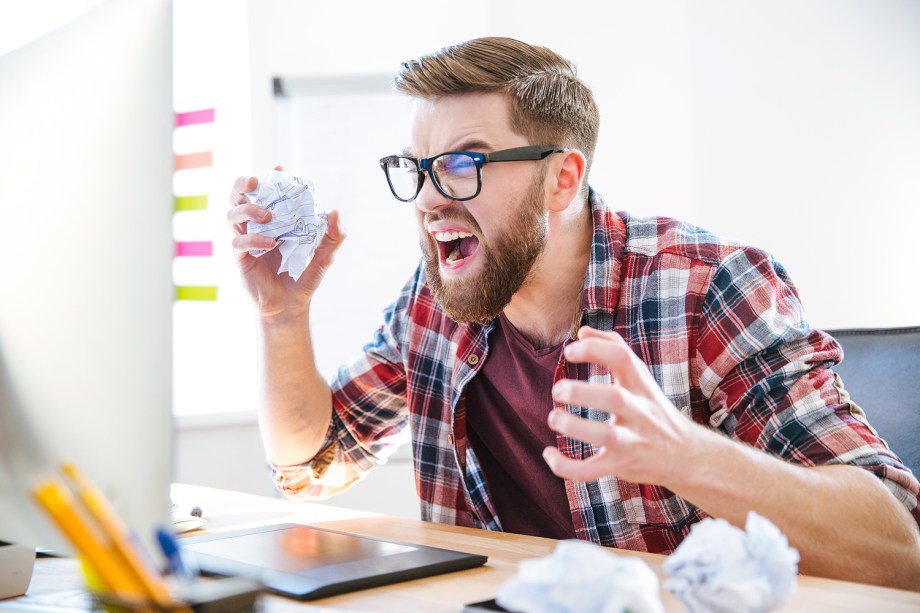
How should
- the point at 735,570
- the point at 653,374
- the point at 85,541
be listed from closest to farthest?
1. the point at 85,541
2. the point at 735,570
3. the point at 653,374

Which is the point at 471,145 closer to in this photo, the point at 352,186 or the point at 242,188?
the point at 242,188

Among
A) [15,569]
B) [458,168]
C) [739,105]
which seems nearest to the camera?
[15,569]

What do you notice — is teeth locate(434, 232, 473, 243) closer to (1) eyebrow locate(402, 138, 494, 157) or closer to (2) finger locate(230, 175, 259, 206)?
(1) eyebrow locate(402, 138, 494, 157)

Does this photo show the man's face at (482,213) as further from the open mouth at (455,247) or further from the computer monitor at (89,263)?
the computer monitor at (89,263)

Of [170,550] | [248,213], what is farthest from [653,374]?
[170,550]

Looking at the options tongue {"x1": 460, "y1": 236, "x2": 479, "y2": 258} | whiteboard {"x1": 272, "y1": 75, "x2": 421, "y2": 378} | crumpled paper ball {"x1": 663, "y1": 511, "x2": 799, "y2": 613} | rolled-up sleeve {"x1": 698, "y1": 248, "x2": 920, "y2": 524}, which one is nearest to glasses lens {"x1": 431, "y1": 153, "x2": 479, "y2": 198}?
tongue {"x1": 460, "y1": 236, "x2": 479, "y2": 258}

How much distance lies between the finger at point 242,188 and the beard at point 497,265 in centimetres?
32

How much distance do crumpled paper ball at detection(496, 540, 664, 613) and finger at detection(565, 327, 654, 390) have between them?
22 cm

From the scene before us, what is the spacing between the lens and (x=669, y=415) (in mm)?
875

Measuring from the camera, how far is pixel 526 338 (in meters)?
1.58

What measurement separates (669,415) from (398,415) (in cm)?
93

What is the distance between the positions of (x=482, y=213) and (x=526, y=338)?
23cm

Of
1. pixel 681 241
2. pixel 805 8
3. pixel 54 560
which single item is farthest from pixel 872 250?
pixel 54 560

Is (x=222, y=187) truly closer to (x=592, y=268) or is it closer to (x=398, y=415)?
(x=398, y=415)
